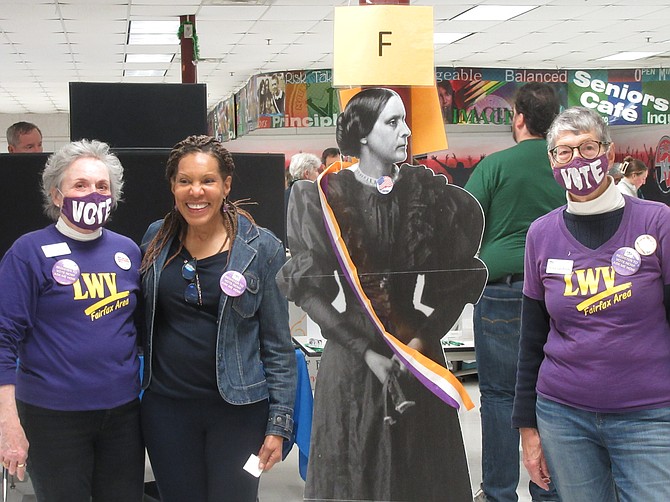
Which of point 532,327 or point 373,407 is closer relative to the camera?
point 532,327

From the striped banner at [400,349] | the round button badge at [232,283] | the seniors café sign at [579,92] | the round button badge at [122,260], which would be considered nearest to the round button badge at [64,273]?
the round button badge at [122,260]

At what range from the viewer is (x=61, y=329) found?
7.47 ft

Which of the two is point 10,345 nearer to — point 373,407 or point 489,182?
point 373,407

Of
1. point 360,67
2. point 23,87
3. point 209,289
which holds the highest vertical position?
point 23,87

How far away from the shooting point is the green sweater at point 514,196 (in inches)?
122

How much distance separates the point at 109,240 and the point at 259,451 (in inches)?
29.0

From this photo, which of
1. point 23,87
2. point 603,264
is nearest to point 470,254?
point 603,264

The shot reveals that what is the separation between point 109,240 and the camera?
2432 mm

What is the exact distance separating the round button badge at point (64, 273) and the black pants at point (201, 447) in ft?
1.23

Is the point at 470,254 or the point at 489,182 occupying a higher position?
the point at 489,182

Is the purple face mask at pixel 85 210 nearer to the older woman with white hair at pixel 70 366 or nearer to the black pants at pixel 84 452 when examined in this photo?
the older woman with white hair at pixel 70 366

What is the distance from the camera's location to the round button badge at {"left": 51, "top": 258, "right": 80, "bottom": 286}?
2.27 metres

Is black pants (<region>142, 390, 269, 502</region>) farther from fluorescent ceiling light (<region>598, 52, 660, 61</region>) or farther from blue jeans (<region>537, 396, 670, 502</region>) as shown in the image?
fluorescent ceiling light (<region>598, 52, 660, 61</region>)

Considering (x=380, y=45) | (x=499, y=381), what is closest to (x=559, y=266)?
(x=380, y=45)
